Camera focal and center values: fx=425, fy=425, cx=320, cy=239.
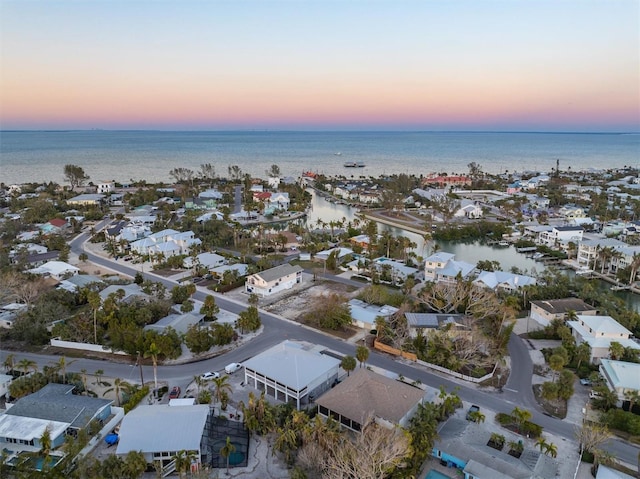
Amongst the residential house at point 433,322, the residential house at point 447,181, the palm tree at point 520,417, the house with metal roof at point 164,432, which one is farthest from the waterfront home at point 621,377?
the residential house at point 447,181

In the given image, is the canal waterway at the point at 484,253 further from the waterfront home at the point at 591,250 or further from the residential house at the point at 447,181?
the residential house at the point at 447,181

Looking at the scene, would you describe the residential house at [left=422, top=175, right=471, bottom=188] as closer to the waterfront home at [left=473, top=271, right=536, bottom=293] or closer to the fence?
the waterfront home at [left=473, top=271, right=536, bottom=293]

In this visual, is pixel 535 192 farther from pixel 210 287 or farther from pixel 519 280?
pixel 210 287

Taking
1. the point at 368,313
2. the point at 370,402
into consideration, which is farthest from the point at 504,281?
the point at 370,402

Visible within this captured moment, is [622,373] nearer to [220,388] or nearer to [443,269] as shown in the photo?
[443,269]

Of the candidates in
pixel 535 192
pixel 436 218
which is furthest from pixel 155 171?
pixel 535 192

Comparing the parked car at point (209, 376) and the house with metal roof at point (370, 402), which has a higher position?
the house with metal roof at point (370, 402)

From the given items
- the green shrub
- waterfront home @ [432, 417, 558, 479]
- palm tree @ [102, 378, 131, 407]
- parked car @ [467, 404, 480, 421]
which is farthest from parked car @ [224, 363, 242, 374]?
parked car @ [467, 404, 480, 421]
